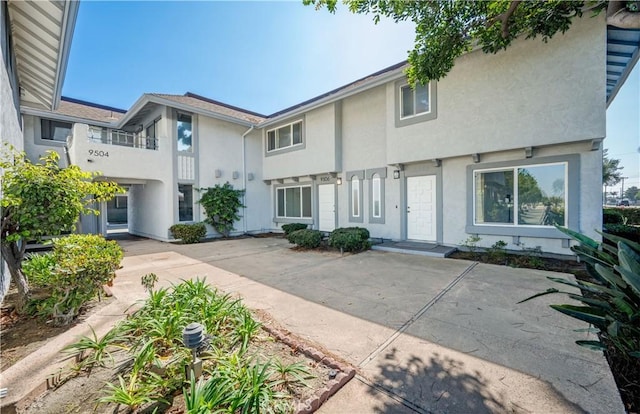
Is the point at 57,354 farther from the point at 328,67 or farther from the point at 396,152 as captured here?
the point at 328,67

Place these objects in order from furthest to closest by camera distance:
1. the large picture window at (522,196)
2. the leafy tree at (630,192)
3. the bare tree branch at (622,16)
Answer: the leafy tree at (630,192) → the large picture window at (522,196) → the bare tree branch at (622,16)

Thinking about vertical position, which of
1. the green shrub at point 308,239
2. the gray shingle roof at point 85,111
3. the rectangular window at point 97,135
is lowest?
the green shrub at point 308,239

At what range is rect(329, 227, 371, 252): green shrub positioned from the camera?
8.76m

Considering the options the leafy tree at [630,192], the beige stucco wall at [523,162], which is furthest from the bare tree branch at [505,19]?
the leafy tree at [630,192]

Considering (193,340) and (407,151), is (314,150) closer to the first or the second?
(407,151)

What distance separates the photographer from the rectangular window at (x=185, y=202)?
12312 millimetres

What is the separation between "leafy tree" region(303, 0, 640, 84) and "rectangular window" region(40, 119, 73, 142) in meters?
13.9

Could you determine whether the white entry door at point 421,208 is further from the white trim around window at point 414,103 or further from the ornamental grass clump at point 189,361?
the ornamental grass clump at point 189,361

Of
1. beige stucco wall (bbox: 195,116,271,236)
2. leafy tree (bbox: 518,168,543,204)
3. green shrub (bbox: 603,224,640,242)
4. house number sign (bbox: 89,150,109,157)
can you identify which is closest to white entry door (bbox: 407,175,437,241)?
leafy tree (bbox: 518,168,543,204)

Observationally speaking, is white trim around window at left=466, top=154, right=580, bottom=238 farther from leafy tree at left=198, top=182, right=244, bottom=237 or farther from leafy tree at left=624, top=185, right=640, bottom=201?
leafy tree at left=624, top=185, right=640, bottom=201

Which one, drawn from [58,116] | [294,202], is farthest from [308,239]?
[58,116]

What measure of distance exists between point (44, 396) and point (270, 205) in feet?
42.6

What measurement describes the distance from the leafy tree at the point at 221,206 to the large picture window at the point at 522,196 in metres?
10.5

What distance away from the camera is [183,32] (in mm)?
9211
